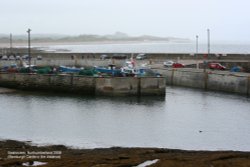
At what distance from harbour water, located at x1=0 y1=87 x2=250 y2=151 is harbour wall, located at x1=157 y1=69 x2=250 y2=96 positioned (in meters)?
2.32

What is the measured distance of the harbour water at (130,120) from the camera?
29.9m

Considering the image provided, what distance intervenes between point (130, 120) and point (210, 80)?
73.4ft

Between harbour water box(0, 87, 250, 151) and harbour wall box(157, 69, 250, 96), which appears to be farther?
harbour wall box(157, 69, 250, 96)

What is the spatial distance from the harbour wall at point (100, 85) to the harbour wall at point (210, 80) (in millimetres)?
8656

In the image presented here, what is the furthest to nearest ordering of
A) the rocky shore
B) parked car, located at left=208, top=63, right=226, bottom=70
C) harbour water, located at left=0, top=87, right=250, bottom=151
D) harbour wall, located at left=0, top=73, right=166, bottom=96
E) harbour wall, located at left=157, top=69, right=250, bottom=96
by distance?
parked car, located at left=208, top=63, right=226, bottom=70 < harbour wall, located at left=157, top=69, right=250, bottom=96 < harbour wall, located at left=0, top=73, right=166, bottom=96 < harbour water, located at left=0, top=87, right=250, bottom=151 < the rocky shore

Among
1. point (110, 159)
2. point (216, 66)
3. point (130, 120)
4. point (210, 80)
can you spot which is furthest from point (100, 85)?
point (110, 159)

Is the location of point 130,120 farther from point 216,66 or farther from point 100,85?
point 216,66

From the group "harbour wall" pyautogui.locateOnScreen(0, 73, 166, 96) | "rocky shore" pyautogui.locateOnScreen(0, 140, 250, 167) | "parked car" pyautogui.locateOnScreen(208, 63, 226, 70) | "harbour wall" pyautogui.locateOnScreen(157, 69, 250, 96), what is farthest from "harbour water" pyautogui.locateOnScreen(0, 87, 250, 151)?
"parked car" pyautogui.locateOnScreen(208, 63, 226, 70)

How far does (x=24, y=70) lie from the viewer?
5716 cm

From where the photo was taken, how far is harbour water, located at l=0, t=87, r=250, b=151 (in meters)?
29.9

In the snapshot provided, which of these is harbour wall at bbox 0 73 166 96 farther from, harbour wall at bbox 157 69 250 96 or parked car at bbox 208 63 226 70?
parked car at bbox 208 63 226 70

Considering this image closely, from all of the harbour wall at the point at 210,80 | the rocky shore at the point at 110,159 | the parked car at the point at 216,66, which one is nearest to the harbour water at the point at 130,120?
the harbour wall at the point at 210,80

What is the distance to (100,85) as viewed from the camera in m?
50.2

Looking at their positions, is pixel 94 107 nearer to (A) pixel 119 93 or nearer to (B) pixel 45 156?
(A) pixel 119 93
